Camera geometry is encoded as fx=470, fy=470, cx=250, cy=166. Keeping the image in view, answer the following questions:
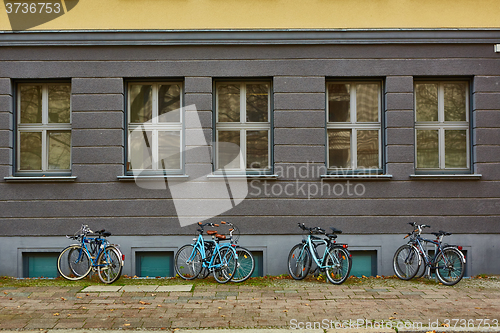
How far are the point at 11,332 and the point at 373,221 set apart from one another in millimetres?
6524

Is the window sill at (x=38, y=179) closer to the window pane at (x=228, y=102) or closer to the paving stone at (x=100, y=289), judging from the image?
the paving stone at (x=100, y=289)

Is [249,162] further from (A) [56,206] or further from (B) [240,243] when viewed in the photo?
(A) [56,206]

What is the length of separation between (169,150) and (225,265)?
2701 mm

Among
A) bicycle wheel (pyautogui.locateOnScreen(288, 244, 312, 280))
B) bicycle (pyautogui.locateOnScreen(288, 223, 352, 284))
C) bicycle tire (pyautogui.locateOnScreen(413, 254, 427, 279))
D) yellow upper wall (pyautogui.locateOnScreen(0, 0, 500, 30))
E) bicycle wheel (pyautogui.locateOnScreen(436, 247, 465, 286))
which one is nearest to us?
bicycle wheel (pyautogui.locateOnScreen(436, 247, 465, 286))

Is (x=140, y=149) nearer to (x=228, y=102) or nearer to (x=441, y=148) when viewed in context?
(x=228, y=102)

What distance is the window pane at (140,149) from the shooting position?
Answer: 31.5 ft

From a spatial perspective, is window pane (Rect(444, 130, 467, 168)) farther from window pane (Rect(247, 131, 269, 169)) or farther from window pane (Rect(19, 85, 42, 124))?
window pane (Rect(19, 85, 42, 124))

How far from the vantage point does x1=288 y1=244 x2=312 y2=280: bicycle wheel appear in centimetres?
865

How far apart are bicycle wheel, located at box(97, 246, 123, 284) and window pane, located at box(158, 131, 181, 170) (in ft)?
6.62

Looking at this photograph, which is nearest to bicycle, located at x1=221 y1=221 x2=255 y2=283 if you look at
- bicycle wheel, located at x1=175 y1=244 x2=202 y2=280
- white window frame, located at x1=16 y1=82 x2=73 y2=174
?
bicycle wheel, located at x1=175 y1=244 x2=202 y2=280

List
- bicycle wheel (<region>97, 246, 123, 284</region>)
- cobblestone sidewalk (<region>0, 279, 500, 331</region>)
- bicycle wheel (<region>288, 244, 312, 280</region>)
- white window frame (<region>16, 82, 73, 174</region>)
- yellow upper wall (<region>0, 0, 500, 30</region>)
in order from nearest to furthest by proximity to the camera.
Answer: cobblestone sidewalk (<region>0, 279, 500, 331</region>) < bicycle wheel (<region>97, 246, 123, 284</region>) < bicycle wheel (<region>288, 244, 312, 280</region>) < yellow upper wall (<region>0, 0, 500, 30</region>) < white window frame (<region>16, 82, 73, 174</region>)

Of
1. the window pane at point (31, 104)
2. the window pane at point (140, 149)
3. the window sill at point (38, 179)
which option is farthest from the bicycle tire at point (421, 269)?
the window pane at point (31, 104)

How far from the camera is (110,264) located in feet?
27.6

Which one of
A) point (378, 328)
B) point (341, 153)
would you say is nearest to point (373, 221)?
point (341, 153)
